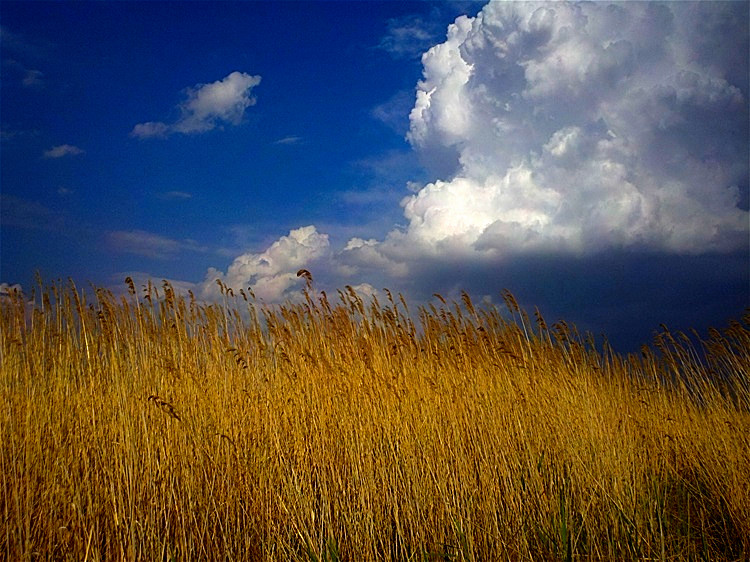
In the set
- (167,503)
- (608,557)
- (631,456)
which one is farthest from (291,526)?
(631,456)

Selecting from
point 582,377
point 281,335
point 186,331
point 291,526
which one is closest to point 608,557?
point 291,526

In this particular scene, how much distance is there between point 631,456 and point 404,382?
180 centimetres

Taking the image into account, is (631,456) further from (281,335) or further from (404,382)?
(281,335)

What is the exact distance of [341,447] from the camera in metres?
3.75

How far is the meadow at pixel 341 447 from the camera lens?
3.04 m

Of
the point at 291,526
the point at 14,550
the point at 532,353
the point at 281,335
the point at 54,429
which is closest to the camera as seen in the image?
the point at 14,550

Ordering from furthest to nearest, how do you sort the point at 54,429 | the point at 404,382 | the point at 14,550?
the point at 404,382
the point at 54,429
the point at 14,550

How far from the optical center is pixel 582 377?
514 centimetres

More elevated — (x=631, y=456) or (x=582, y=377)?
(x=582, y=377)

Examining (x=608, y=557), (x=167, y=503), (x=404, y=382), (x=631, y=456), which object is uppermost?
(x=404, y=382)

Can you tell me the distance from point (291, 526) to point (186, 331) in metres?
2.10

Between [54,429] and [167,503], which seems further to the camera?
[54,429]

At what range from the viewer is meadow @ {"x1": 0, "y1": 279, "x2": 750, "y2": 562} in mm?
3035

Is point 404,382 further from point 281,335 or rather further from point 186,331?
point 186,331
